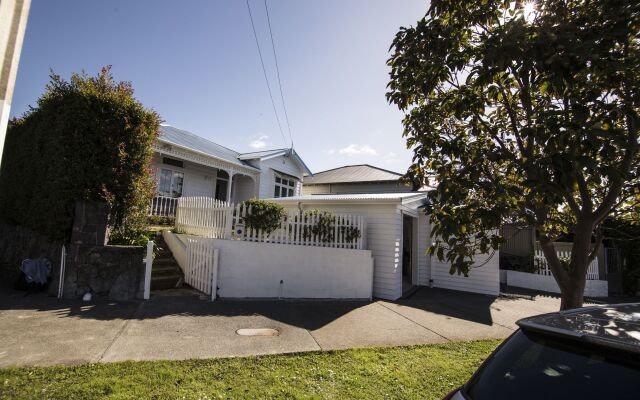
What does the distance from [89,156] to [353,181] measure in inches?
640

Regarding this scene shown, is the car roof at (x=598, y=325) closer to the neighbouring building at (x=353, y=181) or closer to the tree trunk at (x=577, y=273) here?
the tree trunk at (x=577, y=273)

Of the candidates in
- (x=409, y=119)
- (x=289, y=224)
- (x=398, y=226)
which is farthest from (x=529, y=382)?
(x=398, y=226)

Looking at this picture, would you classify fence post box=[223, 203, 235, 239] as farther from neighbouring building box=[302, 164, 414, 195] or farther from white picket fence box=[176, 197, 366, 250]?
neighbouring building box=[302, 164, 414, 195]

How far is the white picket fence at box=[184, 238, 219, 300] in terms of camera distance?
24.7 feet

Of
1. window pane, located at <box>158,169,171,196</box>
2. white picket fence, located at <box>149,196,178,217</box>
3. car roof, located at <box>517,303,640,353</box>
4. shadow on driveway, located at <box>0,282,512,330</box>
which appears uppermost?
window pane, located at <box>158,169,171,196</box>

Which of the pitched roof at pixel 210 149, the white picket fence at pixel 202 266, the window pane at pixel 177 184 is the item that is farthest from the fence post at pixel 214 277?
the window pane at pixel 177 184

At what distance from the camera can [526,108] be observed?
3.68 meters

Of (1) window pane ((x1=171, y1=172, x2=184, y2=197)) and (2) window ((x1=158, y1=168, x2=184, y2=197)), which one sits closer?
(2) window ((x1=158, y1=168, x2=184, y2=197))

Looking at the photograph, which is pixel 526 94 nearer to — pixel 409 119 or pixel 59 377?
pixel 409 119

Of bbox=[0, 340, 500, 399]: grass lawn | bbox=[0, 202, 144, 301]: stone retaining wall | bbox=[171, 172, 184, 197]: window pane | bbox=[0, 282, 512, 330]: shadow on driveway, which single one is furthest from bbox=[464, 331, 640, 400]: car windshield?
bbox=[171, 172, 184, 197]: window pane

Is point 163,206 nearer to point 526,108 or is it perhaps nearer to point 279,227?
point 279,227

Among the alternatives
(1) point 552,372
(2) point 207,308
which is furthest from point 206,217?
(1) point 552,372

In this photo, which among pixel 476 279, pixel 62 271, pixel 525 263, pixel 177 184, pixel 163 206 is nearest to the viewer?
pixel 62 271

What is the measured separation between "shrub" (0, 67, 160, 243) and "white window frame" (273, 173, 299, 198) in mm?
12394
